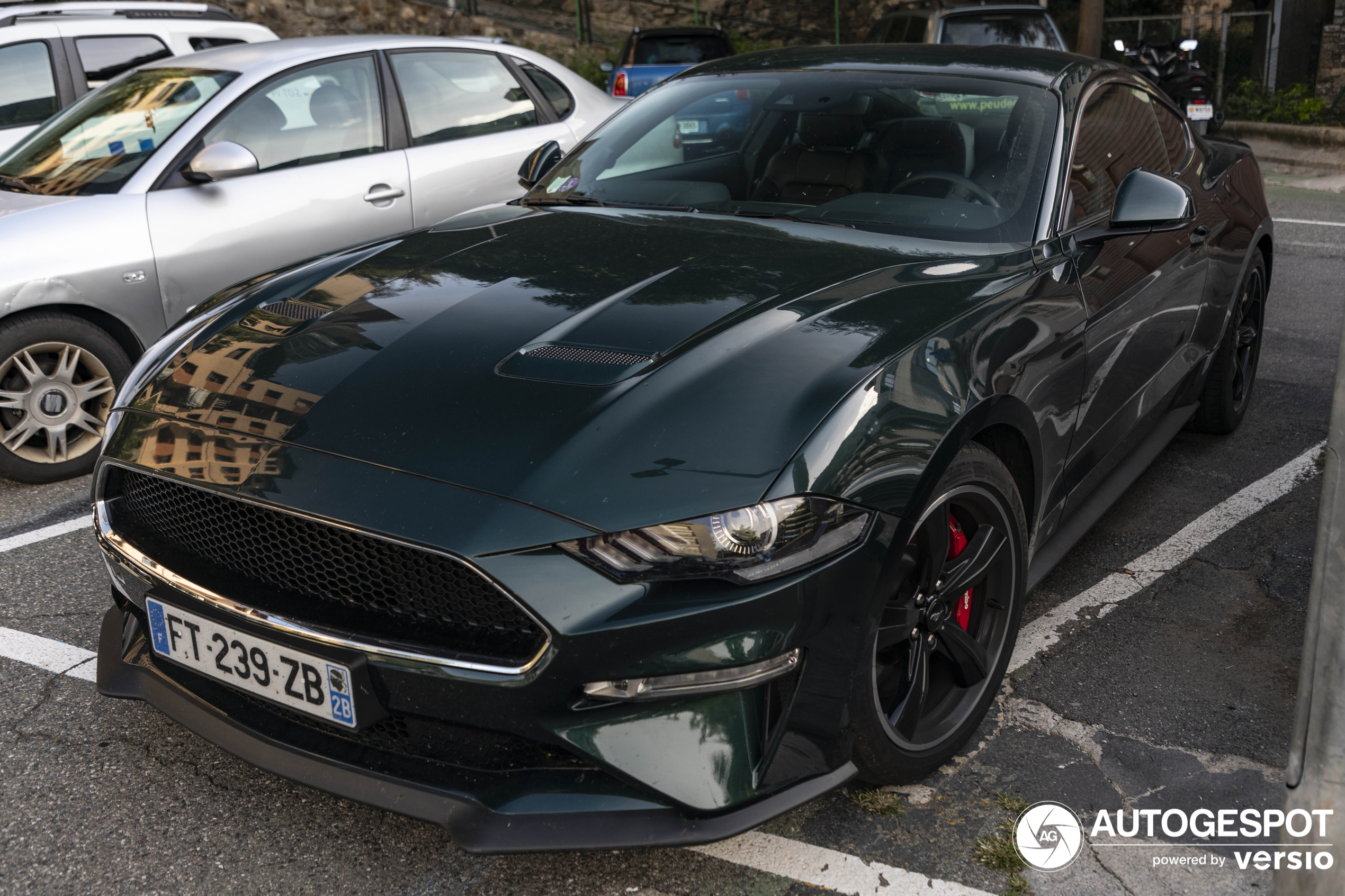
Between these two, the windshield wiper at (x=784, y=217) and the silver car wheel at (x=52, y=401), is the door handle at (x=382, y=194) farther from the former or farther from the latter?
the windshield wiper at (x=784, y=217)

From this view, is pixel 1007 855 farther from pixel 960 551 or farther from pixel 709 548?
pixel 709 548

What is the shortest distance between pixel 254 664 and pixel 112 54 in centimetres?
663

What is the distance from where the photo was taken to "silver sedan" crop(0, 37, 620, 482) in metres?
4.34

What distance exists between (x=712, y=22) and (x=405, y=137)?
19.3 meters

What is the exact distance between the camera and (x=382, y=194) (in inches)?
205

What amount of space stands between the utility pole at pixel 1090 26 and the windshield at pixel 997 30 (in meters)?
4.49

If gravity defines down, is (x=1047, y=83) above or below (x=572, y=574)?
above

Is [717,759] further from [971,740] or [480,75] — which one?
[480,75]

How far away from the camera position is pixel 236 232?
470 centimetres

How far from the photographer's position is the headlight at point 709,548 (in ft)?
6.28

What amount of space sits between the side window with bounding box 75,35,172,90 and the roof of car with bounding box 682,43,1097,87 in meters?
5.03

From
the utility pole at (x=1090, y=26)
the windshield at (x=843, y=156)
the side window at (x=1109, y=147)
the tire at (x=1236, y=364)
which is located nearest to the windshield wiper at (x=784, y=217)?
the windshield at (x=843, y=156)

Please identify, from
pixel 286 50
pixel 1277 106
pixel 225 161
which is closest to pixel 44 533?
pixel 225 161

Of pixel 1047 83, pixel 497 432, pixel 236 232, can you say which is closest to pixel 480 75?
pixel 236 232
